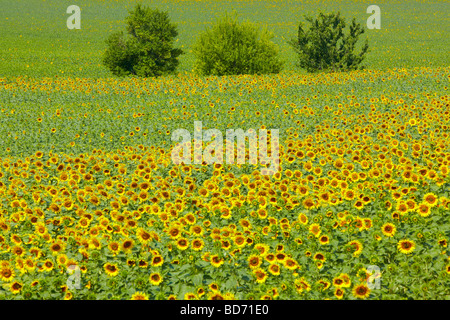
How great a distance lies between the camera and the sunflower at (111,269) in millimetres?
4012

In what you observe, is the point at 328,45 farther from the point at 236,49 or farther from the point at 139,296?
the point at 139,296

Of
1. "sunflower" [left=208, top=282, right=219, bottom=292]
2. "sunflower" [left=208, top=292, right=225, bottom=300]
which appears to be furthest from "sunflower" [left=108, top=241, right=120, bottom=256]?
"sunflower" [left=208, top=292, right=225, bottom=300]

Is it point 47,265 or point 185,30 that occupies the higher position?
point 185,30

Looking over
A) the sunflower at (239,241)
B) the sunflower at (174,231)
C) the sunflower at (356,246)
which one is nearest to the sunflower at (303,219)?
the sunflower at (356,246)

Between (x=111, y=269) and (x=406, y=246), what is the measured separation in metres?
2.85

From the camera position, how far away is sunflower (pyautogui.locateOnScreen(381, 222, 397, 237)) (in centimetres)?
438

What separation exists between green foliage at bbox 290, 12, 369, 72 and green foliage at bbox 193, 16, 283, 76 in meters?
2.00

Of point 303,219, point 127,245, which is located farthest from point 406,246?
point 127,245

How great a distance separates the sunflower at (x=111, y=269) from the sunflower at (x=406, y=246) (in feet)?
8.95

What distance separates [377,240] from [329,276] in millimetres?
666

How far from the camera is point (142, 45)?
2455 centimetres

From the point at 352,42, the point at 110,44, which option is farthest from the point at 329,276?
the point at 110,44

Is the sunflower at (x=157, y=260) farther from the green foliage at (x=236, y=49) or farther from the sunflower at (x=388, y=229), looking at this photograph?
the green foliage at (x=236, y=49)
